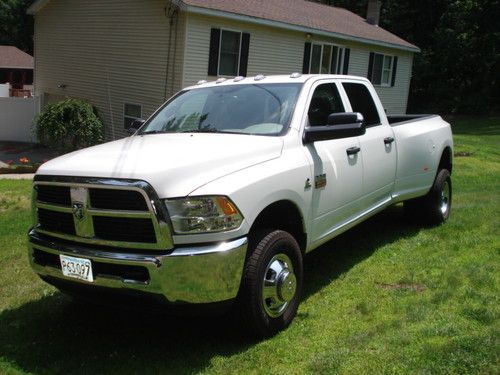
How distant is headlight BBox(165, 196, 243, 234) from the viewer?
347 cm

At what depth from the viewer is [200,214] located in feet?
11.5

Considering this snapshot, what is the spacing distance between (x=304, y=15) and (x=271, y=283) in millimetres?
17867

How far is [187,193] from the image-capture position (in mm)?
3490

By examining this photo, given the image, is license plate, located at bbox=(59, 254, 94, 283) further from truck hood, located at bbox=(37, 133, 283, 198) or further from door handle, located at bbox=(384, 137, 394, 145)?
door handle, located at bbox=(384, 137, 394, 145)

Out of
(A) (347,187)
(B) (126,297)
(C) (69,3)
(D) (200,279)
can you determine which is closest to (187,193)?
(D) (200,279)

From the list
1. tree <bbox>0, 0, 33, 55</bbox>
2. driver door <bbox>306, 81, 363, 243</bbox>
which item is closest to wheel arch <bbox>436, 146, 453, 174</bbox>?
driver door <bbox>306, 81, 363, 243</bbox>

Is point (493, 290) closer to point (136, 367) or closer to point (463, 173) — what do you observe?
point (136, 367)

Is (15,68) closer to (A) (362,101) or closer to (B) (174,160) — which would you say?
(A) (362,101)

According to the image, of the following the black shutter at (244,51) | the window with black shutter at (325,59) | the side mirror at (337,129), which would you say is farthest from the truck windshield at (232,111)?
the window with black shutter at (325,59)

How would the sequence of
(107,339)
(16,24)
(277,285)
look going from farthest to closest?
(16,24), (107,339), (277,285)

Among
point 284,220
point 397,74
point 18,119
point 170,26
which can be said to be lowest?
point 18,119

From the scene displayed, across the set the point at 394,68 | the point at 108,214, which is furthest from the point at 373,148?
the point at 394,68

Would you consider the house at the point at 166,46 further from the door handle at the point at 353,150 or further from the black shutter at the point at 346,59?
the door handle at the point at 353,150

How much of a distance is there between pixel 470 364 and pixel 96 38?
17.6 m
